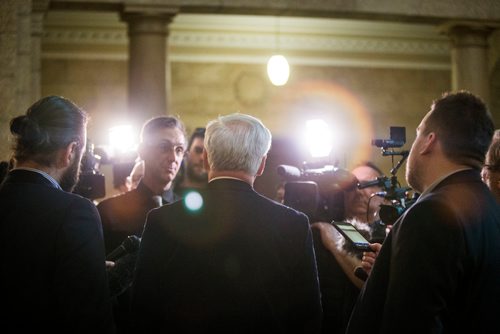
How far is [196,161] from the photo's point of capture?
556cm

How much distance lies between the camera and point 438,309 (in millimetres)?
2020

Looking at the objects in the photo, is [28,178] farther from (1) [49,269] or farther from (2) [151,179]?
(2) [151,179]

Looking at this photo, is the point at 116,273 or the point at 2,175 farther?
the point at 2,175

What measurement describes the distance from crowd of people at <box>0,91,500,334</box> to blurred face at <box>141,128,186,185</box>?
1.20m

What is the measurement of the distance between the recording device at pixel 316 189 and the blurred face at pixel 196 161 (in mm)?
1701

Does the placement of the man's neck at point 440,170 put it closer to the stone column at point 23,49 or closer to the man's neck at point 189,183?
the stone column at point 23,49

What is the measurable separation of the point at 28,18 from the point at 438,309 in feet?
11.6

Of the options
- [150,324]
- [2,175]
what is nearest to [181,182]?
[2,175]

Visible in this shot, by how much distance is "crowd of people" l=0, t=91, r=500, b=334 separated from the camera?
205 centimetres

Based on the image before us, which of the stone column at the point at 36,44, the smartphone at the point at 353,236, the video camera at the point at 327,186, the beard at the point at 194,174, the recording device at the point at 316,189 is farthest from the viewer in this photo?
the stone column at the point at 36,44

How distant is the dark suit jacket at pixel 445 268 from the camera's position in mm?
2014

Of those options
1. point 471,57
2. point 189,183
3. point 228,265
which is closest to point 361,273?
point 228,265

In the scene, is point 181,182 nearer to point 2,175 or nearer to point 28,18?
point 28,18

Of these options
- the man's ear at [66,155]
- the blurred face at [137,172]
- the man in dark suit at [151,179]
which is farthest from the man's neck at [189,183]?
the man's ear at [66,155]
